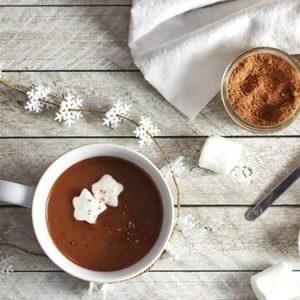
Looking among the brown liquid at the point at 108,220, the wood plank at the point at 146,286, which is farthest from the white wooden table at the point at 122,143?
the brown liquid at the point at 108,220

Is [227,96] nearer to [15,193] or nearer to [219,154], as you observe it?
[219,154]

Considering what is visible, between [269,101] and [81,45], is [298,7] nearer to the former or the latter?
[269,101]

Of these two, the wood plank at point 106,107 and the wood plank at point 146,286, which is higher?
the wood plank at point 106,107

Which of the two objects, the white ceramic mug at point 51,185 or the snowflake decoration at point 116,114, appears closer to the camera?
the white ceramic mug at point 51,185

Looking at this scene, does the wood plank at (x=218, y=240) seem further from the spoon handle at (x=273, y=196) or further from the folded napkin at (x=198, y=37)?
the folded napkin at (x=198, y=37)

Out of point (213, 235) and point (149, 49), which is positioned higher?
point (149, 49)

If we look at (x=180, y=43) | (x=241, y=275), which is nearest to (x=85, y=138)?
(x=180, y=43)
